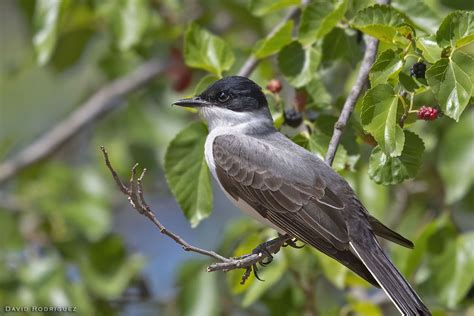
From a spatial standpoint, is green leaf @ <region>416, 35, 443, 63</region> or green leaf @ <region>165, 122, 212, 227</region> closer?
green leaf @ <region>416, 35, 443, 63</region>

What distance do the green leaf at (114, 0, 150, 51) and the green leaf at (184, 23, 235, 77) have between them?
33.7 inches

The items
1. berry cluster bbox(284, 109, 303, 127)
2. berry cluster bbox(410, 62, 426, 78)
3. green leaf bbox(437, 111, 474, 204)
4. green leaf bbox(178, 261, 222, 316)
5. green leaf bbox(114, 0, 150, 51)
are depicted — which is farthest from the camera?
green leaf bbox(178, 261, 222, 316)

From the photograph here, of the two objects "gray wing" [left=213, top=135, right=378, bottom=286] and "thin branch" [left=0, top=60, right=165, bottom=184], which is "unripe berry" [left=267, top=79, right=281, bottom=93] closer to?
"gray wing" [left=213, top=135, right=378, bottom=286]

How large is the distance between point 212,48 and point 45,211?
249 cm

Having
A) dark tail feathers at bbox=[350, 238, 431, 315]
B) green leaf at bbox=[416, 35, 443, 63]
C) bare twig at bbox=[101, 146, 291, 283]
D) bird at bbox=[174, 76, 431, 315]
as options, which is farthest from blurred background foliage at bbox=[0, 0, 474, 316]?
bare twig at bbox=[101, 146, 291, 283]

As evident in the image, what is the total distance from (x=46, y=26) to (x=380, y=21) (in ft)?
6.29

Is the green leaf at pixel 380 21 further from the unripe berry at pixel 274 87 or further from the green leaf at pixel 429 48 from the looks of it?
the unripe berry at pixel 274 87

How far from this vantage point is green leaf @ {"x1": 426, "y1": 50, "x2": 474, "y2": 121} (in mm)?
3516

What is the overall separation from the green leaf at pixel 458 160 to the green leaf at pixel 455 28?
5.33ft

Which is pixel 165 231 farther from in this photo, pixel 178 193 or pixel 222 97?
pixel 222 97

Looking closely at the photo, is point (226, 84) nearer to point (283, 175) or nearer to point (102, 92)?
point (283, 175)

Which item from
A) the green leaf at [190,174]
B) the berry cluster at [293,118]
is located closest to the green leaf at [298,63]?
the berry cluster at [293,118]

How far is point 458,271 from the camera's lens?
5008 millimetres

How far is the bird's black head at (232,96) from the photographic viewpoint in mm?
4555
